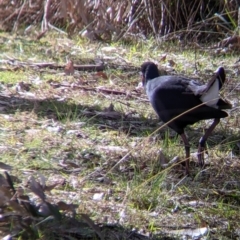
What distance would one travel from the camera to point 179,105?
4812mm

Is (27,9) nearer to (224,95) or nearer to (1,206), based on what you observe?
(224,95)

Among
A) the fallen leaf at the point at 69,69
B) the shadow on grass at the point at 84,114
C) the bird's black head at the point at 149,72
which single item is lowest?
the fallen leaf at the point at 69,69

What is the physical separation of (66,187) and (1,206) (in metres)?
0.99

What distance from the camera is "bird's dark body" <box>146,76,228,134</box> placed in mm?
4703

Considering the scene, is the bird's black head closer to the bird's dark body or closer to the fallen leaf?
the bird's dark body

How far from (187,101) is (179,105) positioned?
6 centimetres

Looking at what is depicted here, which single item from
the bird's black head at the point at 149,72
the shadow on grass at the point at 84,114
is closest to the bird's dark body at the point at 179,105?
the bird's black head at the point at 149,72

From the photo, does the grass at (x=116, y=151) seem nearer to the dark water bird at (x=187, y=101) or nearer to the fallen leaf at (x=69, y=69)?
the fallen leaf at (x=69, y=69)

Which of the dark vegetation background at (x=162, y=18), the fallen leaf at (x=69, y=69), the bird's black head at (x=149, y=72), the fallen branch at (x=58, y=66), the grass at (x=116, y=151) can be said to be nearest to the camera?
the grass at (x=116, y=151)

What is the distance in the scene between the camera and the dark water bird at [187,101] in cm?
466

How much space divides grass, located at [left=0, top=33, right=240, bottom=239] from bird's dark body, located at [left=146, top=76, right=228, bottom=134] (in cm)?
31

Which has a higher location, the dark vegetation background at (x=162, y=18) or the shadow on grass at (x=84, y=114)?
the shadow on grass at (x=84, y=114)

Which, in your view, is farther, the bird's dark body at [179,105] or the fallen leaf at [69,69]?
the fallen leaf at [69,69]

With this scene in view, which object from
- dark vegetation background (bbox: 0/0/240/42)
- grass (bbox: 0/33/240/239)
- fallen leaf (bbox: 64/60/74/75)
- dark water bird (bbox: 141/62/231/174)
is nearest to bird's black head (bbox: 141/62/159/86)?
dark water bird (bbox: 141/62/231/174)
